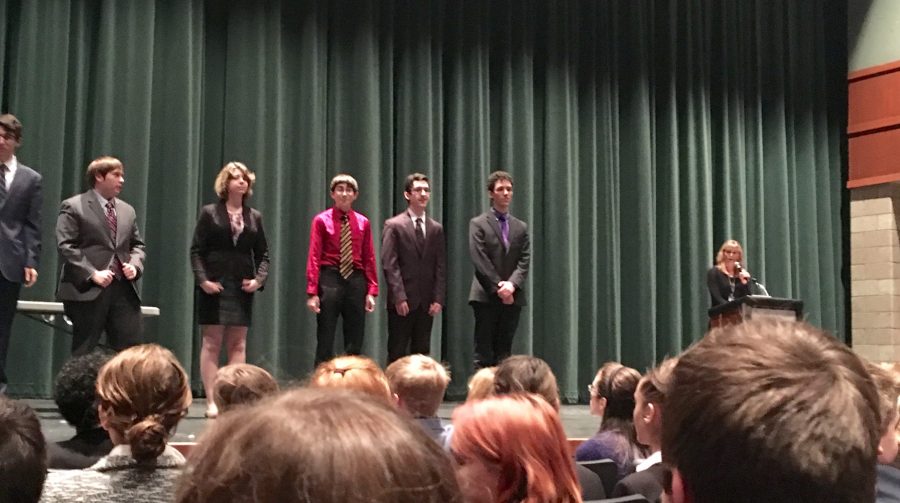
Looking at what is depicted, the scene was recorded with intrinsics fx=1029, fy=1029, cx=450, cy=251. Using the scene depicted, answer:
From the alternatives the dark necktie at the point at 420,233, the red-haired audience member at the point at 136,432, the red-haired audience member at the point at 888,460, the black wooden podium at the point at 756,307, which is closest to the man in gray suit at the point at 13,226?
the dark necktie at the point at 420,233

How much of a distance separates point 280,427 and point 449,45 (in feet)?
25.4

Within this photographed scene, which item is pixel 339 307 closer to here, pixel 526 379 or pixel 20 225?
pixel 20 225

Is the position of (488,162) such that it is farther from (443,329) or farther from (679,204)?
(679,204)

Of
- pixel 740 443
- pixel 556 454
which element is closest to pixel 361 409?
pixel 740 443

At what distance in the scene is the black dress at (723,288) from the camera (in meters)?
7.46

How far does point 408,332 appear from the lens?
5996 mm

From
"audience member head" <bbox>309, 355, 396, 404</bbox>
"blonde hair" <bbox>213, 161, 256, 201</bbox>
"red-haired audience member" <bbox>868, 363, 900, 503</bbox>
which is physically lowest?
"red-haired audience member" <bbox>868, 363, 900, 503</bbox>

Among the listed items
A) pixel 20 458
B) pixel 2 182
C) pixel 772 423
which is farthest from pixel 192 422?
pixel 772 423

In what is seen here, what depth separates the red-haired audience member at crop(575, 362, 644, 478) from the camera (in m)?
2.92

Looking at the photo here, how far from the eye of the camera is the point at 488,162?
822cm

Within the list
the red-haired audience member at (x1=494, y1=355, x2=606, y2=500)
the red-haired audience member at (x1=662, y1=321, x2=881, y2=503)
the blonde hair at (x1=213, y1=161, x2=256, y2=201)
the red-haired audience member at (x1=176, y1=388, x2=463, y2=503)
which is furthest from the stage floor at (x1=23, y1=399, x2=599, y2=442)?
the red-haired audience member at (x1=176, y1=388, x2=463, y2=503)

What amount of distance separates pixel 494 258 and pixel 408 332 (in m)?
0.68

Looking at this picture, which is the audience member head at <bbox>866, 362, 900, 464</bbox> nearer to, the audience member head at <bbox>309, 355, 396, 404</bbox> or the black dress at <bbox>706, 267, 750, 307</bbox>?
the audience member head at <bbox>309, 355, 396, 404</bbox>

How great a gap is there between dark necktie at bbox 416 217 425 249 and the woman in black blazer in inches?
41.9
